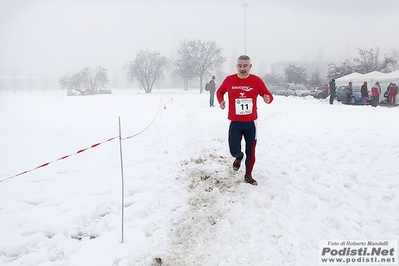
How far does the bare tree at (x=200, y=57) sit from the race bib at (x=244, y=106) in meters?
54.5

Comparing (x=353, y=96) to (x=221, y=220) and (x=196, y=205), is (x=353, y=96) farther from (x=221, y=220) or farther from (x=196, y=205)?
(x=221, y=220)

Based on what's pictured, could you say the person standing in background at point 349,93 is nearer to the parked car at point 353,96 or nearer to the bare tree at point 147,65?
the parked car at point 353,96

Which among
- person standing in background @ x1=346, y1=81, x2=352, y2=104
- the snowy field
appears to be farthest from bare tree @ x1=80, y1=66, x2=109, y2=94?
the snowy field

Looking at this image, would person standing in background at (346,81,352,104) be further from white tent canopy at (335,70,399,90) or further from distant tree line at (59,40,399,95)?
distant tree line at (59,40,399,95)

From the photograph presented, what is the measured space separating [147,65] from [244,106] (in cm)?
6900

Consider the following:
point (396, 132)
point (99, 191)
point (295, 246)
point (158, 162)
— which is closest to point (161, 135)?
point (158, 162)

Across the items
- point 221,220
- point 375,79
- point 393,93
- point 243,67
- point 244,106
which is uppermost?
point 375,79

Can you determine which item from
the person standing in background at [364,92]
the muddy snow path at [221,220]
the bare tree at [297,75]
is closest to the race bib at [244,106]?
the muddy snow path at [221,220]

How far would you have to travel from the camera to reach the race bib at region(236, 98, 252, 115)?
451 centimetres

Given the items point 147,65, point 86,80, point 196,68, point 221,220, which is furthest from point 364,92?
point 86,80

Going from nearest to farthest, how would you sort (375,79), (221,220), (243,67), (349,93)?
(221,220), (243,67), (349,93), (375,79)

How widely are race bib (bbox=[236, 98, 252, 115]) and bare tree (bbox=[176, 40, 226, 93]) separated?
54.5 m

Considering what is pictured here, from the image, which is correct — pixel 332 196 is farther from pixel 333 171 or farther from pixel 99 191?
pixel 99 191

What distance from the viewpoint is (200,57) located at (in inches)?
2293
